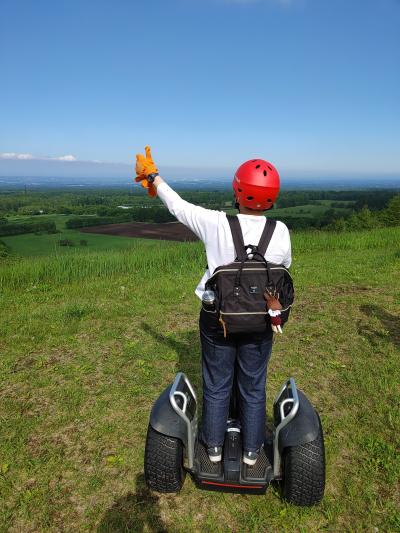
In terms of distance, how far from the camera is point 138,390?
420cm

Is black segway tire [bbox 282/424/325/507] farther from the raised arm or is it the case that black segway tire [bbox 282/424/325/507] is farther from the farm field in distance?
the raised arm

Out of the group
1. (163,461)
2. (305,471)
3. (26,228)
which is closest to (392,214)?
(26,228)

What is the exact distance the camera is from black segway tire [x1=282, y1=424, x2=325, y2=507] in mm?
2479

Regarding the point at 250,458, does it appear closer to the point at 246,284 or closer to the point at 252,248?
the point at 246,284

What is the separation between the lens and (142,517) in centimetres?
261

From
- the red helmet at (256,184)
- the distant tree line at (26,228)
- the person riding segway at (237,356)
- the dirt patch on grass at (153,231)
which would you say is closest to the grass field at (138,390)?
the person riding segway at (237,356)

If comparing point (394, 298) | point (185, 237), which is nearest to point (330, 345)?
point (394, 298)

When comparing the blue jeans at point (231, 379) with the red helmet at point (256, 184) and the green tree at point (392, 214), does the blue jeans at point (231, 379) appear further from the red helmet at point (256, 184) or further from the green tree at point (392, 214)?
the green tree at point (392, 214)

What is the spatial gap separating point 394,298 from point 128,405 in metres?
5.86

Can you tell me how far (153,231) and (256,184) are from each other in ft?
42.1

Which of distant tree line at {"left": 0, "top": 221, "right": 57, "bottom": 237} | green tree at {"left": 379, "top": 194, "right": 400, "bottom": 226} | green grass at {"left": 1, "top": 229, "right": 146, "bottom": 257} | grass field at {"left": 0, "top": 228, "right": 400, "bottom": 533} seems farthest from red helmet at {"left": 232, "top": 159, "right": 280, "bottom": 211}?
green tree at {"left": 379, "top": 194, "right": 400, "bottom": 226}

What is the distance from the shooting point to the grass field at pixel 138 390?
2652 millimetres

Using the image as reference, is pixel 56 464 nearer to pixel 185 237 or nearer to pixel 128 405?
pixel 128 405

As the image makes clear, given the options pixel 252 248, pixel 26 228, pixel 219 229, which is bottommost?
pixel 26 228
